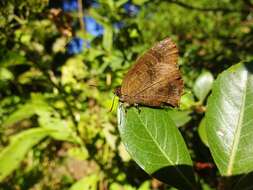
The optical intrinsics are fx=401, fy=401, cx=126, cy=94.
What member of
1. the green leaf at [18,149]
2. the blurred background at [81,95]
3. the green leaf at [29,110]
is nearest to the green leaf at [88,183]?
the blurred background at [81,95]

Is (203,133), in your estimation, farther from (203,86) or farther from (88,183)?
(88,183)

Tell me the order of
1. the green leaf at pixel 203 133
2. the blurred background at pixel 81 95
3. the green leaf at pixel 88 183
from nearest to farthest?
the green leaf at pixel 203 133 < the blurred background at pixel 81 95 < the green leaf at pixel 88 183

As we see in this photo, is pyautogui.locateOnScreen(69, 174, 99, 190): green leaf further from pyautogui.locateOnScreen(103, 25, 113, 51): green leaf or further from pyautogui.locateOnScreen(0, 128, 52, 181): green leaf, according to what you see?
pyautogui.locateOnScreen(103, 25, 113, 51): green leaf

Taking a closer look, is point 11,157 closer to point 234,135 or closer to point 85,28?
point 85,28

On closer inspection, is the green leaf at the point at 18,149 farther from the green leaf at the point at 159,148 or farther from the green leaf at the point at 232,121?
the green leaf at the point at 232,121

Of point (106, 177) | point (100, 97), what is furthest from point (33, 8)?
point (106, 177)
